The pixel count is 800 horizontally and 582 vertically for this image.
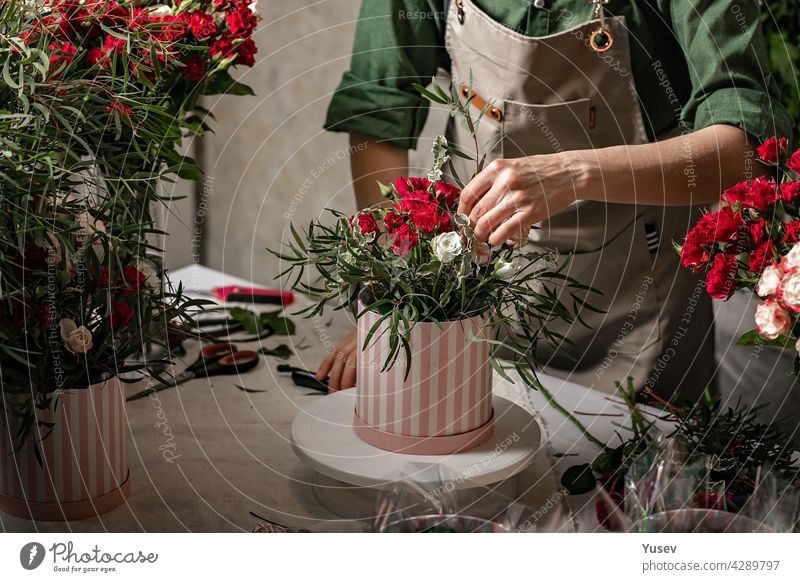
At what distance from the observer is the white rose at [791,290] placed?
0.50 meters

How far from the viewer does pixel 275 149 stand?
1629 millimetres

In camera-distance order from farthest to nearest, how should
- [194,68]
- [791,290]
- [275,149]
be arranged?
[275,149] → [194,68] → [791,290]

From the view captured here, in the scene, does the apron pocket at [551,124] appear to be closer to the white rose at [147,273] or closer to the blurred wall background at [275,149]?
the white rose at [147,273]

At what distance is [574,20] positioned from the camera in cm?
74

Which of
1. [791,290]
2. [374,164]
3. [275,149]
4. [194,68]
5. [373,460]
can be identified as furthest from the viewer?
[275,149]

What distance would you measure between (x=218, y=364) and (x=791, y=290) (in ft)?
1.65

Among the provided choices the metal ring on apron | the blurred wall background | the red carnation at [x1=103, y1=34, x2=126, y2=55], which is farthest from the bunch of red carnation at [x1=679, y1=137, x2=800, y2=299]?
the blurred wall background

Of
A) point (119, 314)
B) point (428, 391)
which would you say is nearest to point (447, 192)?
point (428, 391)

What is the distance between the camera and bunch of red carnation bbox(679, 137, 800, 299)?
534 millimetres

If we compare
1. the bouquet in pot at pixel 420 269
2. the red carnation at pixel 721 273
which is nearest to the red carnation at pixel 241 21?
the bouquet in pot at pixel 420 269

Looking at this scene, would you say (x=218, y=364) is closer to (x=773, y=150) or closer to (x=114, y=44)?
(x=114, y=44)

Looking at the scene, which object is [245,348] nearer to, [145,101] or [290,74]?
[145,101]

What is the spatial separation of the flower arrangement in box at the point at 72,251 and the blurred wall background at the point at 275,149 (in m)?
0.80

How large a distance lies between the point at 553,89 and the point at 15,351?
46 centimetres
